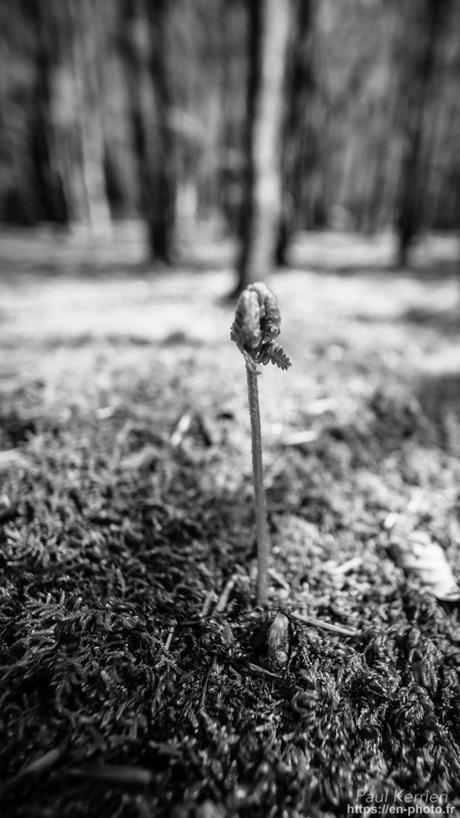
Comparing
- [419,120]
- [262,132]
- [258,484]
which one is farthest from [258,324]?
[419,120]

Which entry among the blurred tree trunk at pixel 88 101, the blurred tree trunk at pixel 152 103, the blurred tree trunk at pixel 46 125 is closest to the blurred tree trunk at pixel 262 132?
the blurred tree trunk at pixel 152 103

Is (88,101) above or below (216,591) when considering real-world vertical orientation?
above

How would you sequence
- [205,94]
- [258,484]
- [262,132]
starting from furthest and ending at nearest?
[205,94], [262,132], [258,484]

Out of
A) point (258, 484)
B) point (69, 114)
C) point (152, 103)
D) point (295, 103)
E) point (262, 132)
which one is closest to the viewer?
point (258, 484)

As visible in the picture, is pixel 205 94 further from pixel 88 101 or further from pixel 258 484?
pixel 258 484

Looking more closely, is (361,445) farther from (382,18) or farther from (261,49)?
(382,18)

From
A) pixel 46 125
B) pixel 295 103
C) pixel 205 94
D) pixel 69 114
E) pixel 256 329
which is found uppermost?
pixel 205 94
